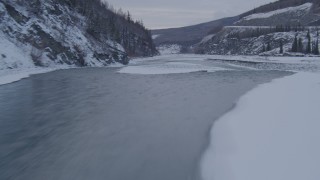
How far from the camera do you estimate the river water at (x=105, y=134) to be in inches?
409

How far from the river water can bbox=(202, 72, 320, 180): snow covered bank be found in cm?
69

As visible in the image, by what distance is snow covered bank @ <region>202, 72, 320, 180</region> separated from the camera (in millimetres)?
9664

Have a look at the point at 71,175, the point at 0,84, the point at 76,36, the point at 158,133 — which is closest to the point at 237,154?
the point at 158,133

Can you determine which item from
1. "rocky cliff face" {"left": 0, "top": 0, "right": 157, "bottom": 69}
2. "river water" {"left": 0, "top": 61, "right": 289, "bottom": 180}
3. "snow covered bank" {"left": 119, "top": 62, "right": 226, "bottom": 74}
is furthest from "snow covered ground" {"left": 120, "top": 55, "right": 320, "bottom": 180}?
"rocky cliff face" {"left": 0, "top": 0, "right": 157, "bottom": 69}

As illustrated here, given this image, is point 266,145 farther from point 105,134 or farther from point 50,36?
point 50,36

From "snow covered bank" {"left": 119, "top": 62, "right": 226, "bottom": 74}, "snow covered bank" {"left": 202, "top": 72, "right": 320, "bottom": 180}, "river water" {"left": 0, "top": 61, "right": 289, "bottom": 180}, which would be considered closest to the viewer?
"snow covered bank" {"left": 202, "top": 72, "right": 320, "bottom": 180}

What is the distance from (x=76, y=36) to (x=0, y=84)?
41528 mm

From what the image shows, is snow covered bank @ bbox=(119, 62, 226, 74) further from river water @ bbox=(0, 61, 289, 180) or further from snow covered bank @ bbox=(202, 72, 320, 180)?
snow covered bank @ bbox=(202, 72, 320, 180)

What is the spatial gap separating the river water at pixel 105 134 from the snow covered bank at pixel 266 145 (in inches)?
27.1

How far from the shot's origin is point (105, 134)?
47.4ft

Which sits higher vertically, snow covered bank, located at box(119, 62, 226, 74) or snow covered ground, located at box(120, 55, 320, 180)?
snow covered ground, located at box(120, 55, 320, 180)

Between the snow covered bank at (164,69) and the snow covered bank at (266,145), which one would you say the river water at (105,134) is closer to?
the snow covered bank at (266,145)

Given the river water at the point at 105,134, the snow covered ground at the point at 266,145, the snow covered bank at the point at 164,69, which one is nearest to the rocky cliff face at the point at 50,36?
the snow covered bank at the point at 164,69

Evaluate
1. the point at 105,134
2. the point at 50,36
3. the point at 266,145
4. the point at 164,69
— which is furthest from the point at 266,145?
the point at 50,36
